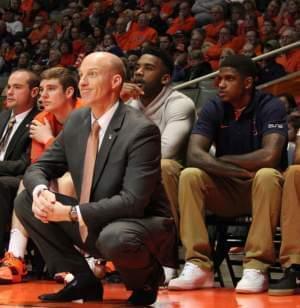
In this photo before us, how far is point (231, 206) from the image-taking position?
188 inches

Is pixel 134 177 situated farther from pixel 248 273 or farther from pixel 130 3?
pixel 130 3

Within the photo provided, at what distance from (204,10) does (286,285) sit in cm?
823

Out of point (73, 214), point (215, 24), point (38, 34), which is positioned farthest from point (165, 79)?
point (38, 34)

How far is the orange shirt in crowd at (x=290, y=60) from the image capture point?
9.20m

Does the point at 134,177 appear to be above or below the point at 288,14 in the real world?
below

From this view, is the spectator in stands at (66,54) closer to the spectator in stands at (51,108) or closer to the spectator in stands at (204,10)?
the spectator in stands at (204,10)

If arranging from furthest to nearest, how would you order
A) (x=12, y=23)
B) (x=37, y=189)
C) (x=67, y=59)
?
(x=12, y=23), (x=67, y=59), (x=37, y=189)

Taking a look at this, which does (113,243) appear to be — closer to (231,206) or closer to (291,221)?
(291,221)

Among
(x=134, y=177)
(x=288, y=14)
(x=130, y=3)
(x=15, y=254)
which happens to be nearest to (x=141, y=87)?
(x=15, y=254)

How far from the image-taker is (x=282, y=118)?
478 centimetres

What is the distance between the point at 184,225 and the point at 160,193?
0.76m

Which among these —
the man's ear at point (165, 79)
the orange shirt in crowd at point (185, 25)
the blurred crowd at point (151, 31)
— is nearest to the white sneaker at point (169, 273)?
the man's ear at point (165, 79)

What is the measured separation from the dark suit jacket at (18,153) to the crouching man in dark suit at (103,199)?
132cm

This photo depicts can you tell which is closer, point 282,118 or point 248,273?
point 248,273
